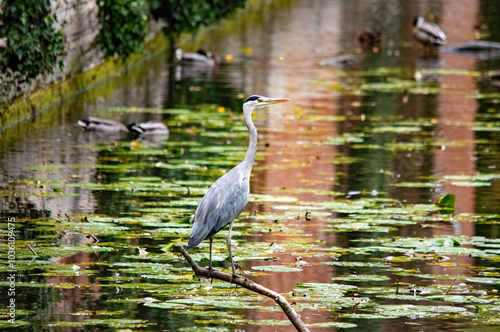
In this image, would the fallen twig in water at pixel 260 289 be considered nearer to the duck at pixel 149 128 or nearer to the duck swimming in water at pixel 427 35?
the duck at pixel 149 128

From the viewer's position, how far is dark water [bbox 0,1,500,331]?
7.34m

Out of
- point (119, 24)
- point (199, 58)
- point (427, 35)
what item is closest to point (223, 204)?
point (119, 24)

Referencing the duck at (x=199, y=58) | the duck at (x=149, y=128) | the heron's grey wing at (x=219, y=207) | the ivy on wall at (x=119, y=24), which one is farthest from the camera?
the duck at (x=199, y=58)

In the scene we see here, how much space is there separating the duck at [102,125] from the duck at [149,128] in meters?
0.20

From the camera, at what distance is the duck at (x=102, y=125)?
14.4 metres

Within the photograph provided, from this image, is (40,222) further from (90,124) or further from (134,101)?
(134,101)

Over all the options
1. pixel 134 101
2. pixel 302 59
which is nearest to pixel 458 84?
pixel 302 59

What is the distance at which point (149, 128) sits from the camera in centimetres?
1440

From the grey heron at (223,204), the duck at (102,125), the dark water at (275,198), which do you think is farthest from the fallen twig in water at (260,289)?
the duck at (102,125)

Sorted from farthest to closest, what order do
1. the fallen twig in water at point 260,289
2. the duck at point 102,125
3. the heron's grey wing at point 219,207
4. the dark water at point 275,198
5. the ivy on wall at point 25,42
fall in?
the duck at point 102,125, the ivy on wall at point 25,42, the dark water at point 275,198, the heron's grey wing at point 219,207, the fallen twig in water at point 260,289

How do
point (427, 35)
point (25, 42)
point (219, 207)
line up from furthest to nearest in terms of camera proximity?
point (427, 35)
point (25, 42)
point (219, 207)

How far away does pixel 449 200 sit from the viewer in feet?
34.6

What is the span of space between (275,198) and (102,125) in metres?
4.27

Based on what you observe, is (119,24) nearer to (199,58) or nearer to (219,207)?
(199,58)
